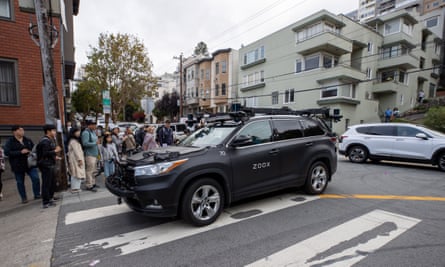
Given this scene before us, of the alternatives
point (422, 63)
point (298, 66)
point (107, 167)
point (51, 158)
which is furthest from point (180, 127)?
point (422, 63)

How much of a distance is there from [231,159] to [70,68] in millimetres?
13829

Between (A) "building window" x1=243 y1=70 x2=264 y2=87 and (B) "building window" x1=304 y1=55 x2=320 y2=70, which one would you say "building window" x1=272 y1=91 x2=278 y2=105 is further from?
(B) "building window" x1=304 y1=55 x2=320 y2=70

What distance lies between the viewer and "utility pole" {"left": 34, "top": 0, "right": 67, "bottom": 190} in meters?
5.48

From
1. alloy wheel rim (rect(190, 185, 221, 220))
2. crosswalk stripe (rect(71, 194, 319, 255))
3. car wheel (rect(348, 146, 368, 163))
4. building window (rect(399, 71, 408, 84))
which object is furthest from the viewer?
building window (rect(399, 71, 408, 84))

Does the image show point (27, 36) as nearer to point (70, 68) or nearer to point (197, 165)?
point (70, 68)

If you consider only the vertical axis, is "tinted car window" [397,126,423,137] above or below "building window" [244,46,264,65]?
below

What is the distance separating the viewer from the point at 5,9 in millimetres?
7898

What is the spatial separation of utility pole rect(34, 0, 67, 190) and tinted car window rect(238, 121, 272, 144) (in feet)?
16.4

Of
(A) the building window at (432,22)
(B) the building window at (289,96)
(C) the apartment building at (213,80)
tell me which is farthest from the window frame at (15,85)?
(A) the building window at (432,22)

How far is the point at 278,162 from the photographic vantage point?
4.34m

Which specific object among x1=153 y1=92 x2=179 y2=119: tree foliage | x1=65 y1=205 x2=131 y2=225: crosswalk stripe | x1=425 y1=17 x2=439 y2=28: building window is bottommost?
x1=65 y1=205 x2=131 y2=225: crosswalk stripe

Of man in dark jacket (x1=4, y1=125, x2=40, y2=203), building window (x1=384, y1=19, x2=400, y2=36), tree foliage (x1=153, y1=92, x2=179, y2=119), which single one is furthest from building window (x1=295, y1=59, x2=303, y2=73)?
man in dark jacket (x1=4, y1=125, x2=40, y2=203)

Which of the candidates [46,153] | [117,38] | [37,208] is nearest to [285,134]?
[46,153]

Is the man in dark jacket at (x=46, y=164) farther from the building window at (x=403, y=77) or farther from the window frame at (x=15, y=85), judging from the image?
the building window at (x=403, y=77)
